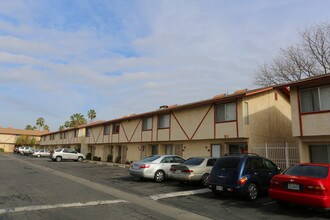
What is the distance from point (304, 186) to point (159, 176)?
8748 millimetres

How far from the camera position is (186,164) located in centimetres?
1423

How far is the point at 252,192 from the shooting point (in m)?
10.6

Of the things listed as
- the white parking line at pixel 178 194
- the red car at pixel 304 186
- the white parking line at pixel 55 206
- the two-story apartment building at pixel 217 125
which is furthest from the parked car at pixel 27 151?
the red car at pixel 304 186

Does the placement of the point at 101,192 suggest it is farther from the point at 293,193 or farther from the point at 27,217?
the point at 293,193

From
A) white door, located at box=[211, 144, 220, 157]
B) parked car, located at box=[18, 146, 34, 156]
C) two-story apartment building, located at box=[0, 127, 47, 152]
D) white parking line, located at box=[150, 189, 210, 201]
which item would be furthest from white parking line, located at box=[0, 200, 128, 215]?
two-story apartment building, located at box=[0, 127, 47, 152]

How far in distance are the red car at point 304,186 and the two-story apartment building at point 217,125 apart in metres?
8.75

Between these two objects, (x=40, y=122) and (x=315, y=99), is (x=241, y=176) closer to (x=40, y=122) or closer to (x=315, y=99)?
(x=315, y=99)

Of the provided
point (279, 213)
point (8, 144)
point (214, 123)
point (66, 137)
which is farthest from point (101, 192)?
point (8, 144)

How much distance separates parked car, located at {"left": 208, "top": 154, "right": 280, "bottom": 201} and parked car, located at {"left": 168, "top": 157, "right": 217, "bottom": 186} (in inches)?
90.5

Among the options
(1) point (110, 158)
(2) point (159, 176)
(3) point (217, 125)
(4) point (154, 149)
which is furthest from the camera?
(1) point (110, 158)

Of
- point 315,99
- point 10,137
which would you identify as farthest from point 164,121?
point 10,137

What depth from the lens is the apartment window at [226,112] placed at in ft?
62.3

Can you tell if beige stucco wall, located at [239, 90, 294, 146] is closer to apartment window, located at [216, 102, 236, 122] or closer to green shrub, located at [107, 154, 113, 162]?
apartment window, located at [216, 102, 236, 122]

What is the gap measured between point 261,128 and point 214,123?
121 inches
